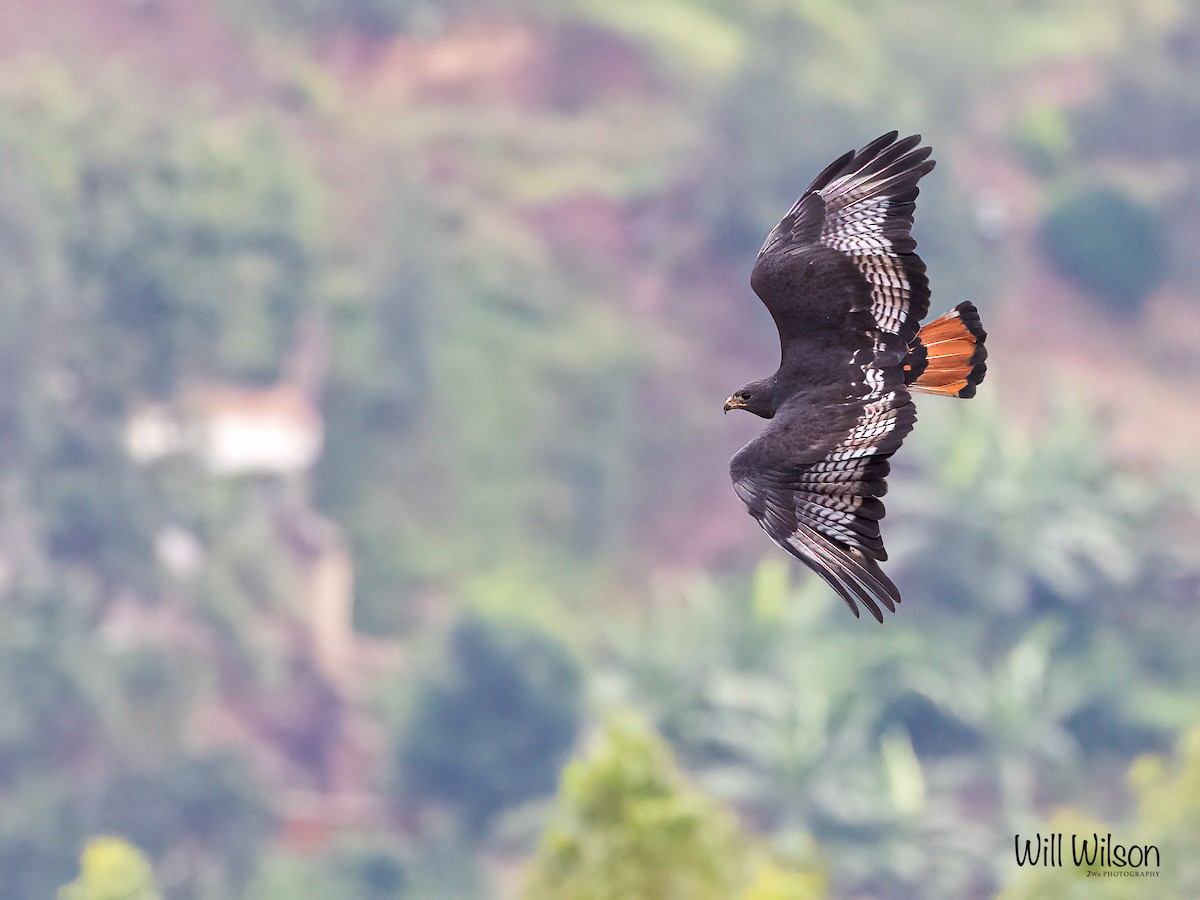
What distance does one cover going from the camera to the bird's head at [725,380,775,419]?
6.32 m

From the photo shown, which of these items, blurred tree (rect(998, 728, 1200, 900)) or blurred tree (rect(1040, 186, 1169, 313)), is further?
blurred tree (rect(1040, 186, 1169, 313))

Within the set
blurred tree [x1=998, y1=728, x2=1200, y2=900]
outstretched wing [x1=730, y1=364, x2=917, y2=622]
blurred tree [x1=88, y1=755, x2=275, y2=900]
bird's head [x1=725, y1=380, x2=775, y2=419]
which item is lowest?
outstretched wing [x1=730, y1=364, x2=917, y2=622]

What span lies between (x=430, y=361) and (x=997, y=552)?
12.6m

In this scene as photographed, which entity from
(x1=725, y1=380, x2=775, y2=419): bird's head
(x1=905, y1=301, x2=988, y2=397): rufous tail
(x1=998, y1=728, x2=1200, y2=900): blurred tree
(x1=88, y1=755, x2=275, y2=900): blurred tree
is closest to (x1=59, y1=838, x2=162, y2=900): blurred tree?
(x1=998, y1=728, x2=1200, y2=900): blurred tree

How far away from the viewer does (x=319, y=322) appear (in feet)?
133

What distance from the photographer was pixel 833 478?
618cm

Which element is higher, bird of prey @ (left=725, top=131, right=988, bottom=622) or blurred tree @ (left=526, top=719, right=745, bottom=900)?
blurred tree @ (left=526, top=719, right=745, bottom=900)

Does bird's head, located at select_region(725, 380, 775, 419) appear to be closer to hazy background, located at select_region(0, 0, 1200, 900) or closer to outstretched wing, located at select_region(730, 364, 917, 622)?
outstretched wing, located at select_region(730, 364, 917, 622)

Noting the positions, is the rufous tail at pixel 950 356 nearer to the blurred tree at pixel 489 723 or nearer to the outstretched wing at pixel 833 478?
the outstretched wing at pixel 833 478

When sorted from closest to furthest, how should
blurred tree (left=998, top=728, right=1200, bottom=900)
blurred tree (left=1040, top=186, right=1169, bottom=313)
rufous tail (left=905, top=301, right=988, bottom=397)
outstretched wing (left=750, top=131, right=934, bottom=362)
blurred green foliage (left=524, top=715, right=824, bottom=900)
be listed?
rufous tail (left=905, top=301, right=988, bottom=397)
outstretched wing (left=750, top=131, right=934, bottom=362)
blurred green foliage (left=524, top=715, right=824, bottom=900)
blurred tree (left=998, top=728, right=1200, bottom=900)
blurred tree (left=1040, top=186, right=1169, bottom=313)

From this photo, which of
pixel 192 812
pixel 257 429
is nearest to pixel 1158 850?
pixel 192 812

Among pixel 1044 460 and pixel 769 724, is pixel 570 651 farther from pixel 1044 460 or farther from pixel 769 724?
pixel 1044 460

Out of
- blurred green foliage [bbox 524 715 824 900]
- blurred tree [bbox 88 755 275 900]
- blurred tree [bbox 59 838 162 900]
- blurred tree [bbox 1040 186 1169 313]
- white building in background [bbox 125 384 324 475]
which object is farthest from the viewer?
blurred tree [bbox 1040 186 1169 313]

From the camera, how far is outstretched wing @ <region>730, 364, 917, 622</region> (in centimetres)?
600
